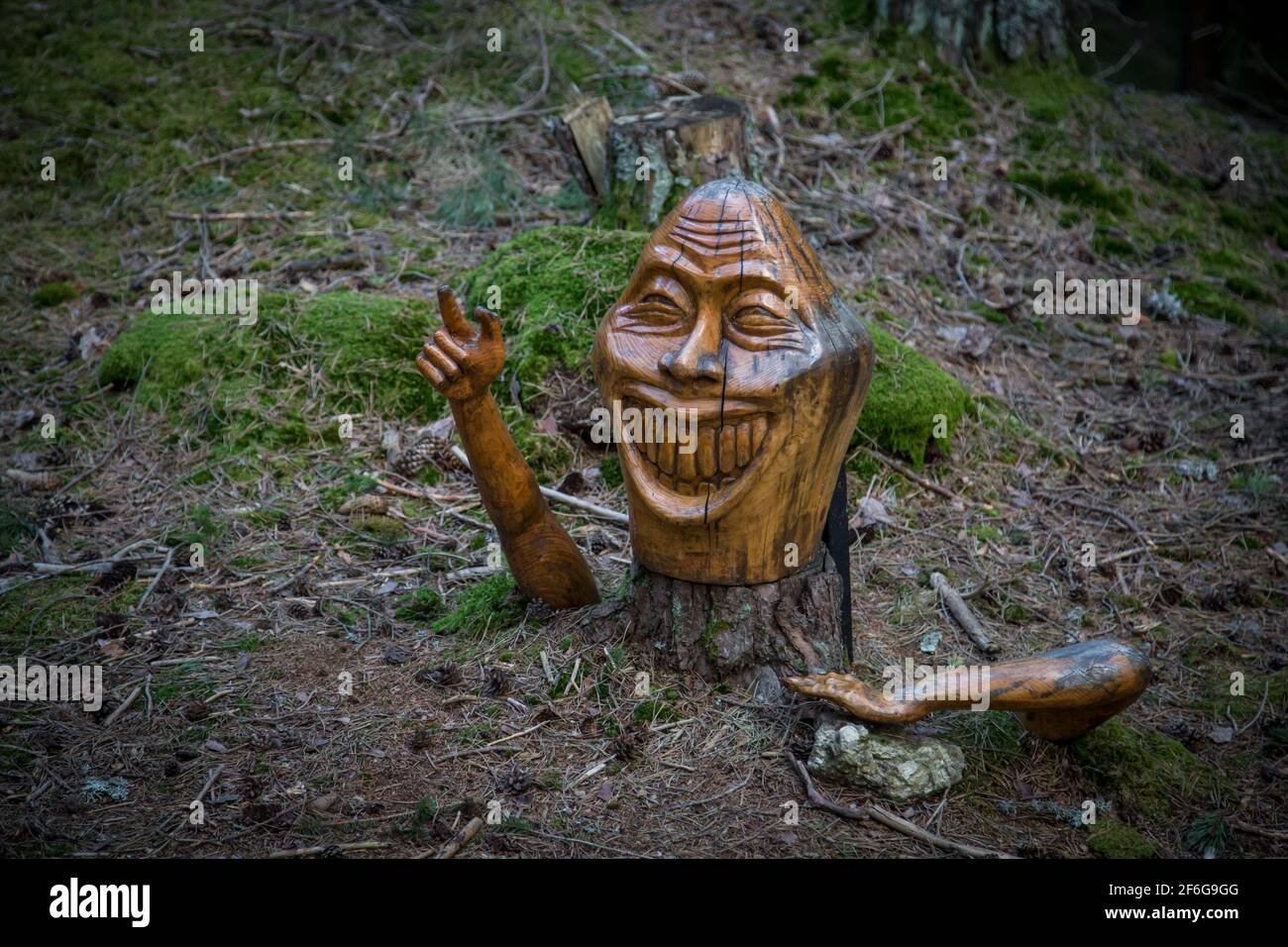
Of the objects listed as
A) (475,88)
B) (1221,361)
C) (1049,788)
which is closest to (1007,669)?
(1049,788)

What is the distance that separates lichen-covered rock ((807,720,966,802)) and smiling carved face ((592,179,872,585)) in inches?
21.8

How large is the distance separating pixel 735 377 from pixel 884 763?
122 cm

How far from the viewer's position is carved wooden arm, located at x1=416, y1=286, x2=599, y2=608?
3445 mm

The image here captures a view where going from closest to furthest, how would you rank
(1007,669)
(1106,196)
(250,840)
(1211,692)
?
(250,840), (1007,669), (1211,692), (1106,196)

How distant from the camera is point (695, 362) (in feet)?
11.0

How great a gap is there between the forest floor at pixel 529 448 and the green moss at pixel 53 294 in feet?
0.45

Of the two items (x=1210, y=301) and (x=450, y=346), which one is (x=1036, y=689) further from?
(x=1210, y=301)

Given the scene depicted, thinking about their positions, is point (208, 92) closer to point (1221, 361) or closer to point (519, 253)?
point (519, 253)

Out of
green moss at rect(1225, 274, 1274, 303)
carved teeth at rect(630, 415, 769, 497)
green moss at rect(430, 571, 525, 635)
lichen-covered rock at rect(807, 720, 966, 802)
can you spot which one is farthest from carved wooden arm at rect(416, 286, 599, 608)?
green moss at rect(1225, 274, 1274, 303)

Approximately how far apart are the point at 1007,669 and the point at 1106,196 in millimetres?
5493

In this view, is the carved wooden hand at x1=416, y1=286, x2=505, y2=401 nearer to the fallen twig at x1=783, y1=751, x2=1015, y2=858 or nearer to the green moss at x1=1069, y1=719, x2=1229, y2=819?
the fallen twig at x1=783, y1=751, x2=1015, y2=858

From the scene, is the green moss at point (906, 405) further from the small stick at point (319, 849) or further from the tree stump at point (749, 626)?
the small stick at point (319, 849)

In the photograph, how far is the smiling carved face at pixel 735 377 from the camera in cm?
337

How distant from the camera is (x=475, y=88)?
8047mm
